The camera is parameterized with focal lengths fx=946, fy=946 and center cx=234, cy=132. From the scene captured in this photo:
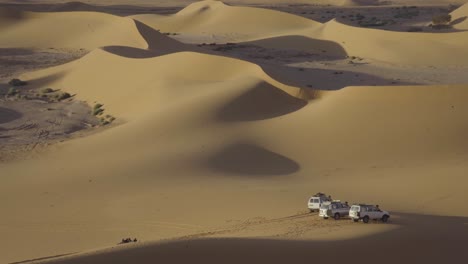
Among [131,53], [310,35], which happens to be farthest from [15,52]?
[310,35]

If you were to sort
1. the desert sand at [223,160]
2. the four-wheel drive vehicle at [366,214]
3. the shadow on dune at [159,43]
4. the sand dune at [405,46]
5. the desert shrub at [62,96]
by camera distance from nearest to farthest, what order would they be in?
1. the desert sand at [223,160]
2. the four-wheel drive vehicle at [366,214]
3. the desert shrub at [62,96]
4. the shadow on dune at [159,43]
5. the sand dune at [405,46]

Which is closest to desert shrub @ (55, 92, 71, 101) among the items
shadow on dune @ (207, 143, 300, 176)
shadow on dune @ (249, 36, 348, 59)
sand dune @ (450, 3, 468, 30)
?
shadow on dune @ (207, 143, 300, 176)

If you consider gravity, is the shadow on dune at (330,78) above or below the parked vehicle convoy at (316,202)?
above

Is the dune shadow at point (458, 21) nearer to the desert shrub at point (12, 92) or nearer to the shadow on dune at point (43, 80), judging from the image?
the shadow on dune at point (43, 80)

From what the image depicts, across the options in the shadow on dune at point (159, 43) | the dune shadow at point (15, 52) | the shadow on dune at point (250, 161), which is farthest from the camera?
the dune shadow at point (15, 52)

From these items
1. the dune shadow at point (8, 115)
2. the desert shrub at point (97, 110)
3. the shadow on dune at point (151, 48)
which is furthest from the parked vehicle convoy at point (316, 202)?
the shadow on dune at point (151, 48)

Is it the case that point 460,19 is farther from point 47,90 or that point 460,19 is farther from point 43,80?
point 47,90

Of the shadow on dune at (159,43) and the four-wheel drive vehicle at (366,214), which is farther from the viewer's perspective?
the shadow on dune at (159,43)
